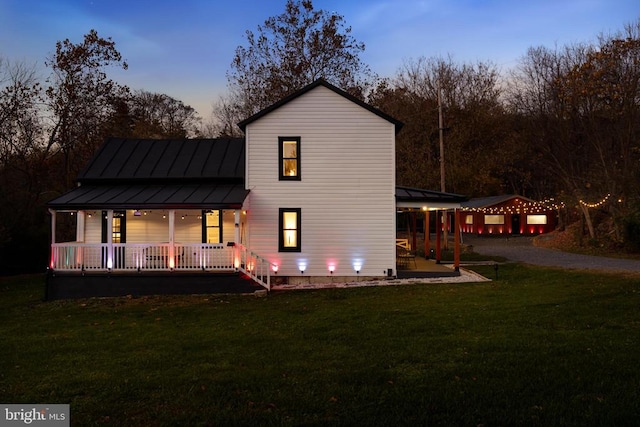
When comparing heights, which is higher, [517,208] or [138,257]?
[517,208]

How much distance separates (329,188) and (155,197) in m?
6.14

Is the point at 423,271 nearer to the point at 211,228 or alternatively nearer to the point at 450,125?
the point at 211,228

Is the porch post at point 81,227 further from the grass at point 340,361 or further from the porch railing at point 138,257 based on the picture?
the grass at point 340,361

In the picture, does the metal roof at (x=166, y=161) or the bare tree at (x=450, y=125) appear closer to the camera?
the metal roof at (x=166, y=161)

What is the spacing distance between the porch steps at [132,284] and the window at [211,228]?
2871 mm

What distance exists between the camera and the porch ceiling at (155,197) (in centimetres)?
1562

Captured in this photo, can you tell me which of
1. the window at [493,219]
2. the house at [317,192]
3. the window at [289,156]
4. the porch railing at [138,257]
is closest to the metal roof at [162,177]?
the house at [317,192]

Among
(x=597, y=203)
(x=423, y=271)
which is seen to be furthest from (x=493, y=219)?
(x=423, y=271)

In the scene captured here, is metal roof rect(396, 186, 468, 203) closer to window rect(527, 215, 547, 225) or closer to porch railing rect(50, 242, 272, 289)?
porch railing rect(50, 242, 272, 289)

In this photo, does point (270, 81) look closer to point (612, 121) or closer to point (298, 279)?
point (298, 279)

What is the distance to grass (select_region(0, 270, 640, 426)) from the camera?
5449mm

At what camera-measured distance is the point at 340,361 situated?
293 inches

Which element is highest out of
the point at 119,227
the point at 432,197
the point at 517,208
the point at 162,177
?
the point at 162,177

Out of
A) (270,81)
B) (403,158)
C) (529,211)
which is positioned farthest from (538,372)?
(529,211)
